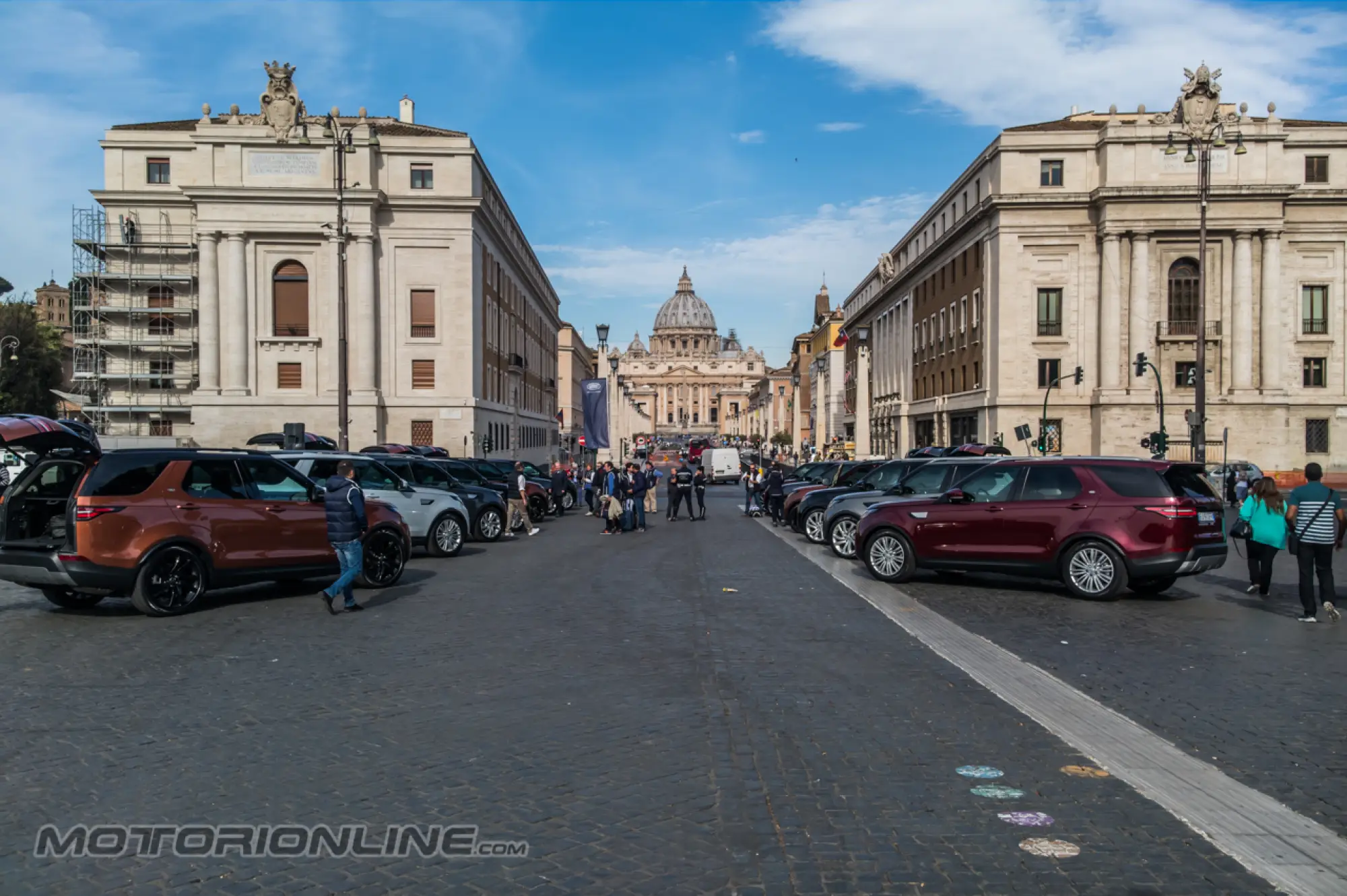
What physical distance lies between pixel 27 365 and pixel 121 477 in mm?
62823

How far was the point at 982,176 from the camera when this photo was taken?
56188mm

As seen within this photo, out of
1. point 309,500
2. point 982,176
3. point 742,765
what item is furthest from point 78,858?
point 982,176

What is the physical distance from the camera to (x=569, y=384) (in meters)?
114

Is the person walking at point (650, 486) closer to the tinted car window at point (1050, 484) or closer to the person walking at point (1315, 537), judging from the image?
the tinted car window at point (1050, 484)

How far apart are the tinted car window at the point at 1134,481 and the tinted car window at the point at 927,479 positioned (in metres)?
4.92

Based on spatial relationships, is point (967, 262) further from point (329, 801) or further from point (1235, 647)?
point (329, 801)

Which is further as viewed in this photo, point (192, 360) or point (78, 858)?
point (192, 360)

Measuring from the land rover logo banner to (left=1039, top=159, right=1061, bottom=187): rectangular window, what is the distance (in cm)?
2477

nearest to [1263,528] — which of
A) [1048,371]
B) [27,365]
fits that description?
[1048,371]

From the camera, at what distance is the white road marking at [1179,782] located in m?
4.73

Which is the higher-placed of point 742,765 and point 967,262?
point 967,262

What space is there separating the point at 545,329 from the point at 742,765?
287 ft

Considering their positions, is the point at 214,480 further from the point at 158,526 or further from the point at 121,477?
the point at 121,477

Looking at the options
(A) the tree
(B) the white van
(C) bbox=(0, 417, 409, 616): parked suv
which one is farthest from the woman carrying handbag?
(A) the tree
